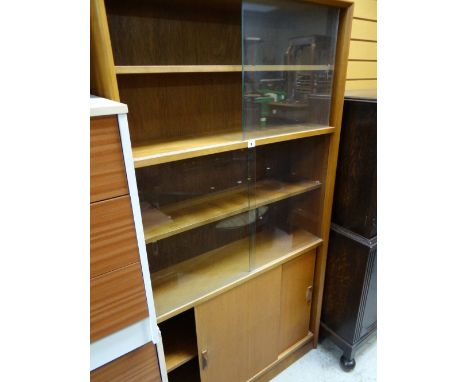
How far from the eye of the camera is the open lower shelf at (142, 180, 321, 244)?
1.14 m

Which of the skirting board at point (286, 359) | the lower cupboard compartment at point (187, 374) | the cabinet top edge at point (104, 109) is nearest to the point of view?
the cabinet top edge at point (104, 109)

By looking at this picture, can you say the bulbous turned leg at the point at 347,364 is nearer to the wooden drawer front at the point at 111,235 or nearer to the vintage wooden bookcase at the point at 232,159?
the vintage wooden bookcase at the point at 232,159

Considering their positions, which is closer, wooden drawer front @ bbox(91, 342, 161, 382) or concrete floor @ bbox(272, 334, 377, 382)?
wooden drawer front @ bbox(91, 342, 161, 382)

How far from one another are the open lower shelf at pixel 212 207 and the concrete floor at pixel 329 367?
1022mm

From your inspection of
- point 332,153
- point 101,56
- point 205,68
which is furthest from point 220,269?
point 101,56

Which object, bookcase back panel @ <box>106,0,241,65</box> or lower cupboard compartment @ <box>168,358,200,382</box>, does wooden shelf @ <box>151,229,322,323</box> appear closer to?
lower cupboard compartment @ <box>168,358,200,382</box>

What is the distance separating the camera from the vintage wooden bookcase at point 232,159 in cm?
110

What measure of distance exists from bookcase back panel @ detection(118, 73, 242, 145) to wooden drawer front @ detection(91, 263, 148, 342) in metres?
0.54

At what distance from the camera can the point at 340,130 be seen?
1.36 m

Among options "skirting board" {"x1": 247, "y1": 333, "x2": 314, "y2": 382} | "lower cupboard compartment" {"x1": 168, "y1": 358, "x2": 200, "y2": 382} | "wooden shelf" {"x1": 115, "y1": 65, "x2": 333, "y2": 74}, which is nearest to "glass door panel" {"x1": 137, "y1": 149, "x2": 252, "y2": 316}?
"wooden shelf" {"x1": 115, "y1": 65, "x2": 333, "y2": 74}

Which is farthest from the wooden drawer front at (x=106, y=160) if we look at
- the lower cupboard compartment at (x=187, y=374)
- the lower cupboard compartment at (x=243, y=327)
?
the lower cupboard compartment at (x=187, y=374)

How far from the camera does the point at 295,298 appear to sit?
1.59 meters

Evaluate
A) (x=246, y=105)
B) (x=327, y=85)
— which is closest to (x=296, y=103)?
(x=327, y=85)
